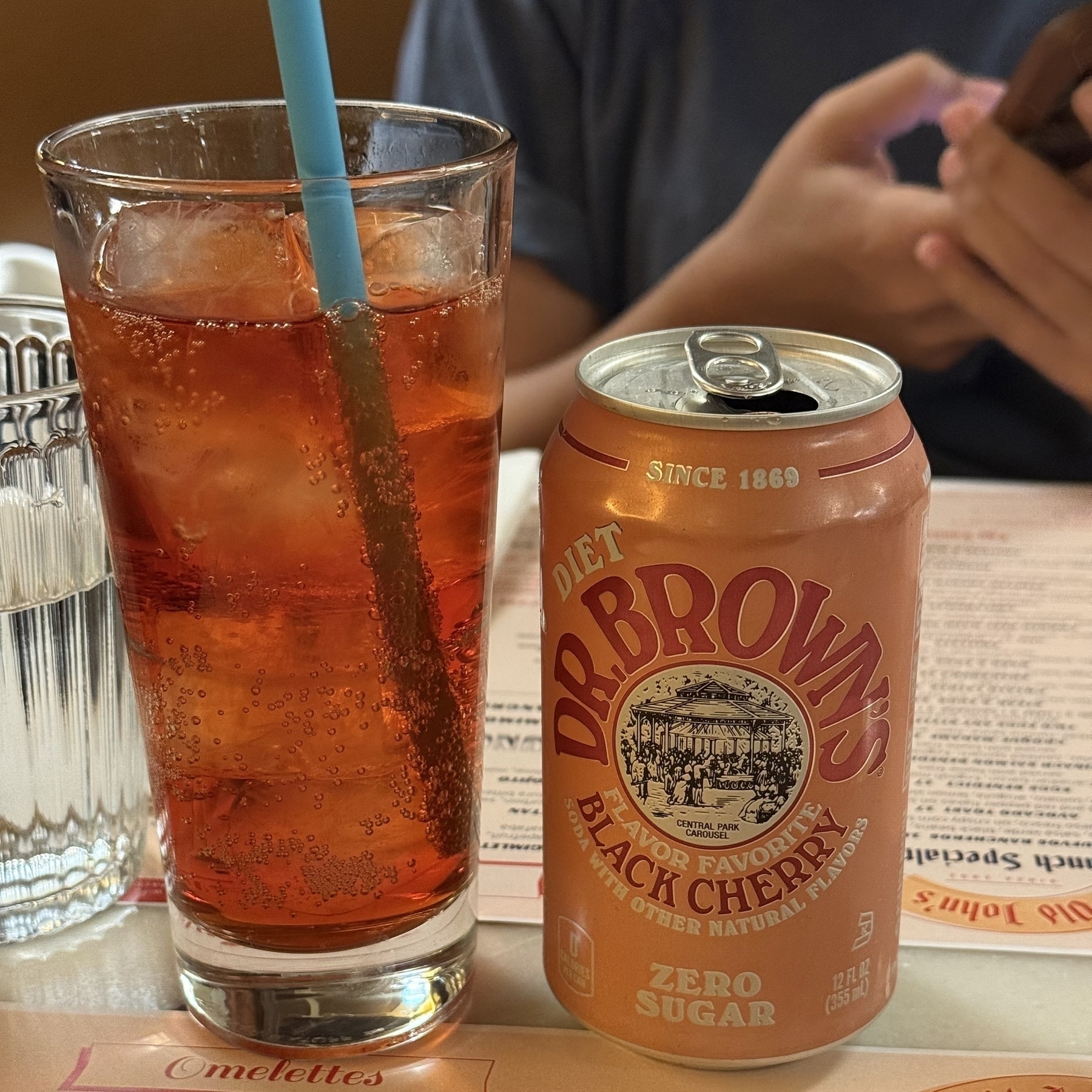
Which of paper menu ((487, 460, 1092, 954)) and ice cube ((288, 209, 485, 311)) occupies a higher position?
ice cube ((288, 209, 485, 311))

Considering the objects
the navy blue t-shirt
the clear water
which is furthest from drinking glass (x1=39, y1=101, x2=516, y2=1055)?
A: the navy blue t-shirt

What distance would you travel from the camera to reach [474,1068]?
0.55 m

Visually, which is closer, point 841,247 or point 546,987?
point 546,987

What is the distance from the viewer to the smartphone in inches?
40.4

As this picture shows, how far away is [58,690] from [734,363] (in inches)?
13.4

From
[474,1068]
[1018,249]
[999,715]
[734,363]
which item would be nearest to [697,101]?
[1018,249]

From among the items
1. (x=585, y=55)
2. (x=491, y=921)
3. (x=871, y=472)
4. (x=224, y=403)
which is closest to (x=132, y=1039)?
(x=491, y=921)

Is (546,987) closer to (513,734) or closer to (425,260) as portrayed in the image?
(513,734)

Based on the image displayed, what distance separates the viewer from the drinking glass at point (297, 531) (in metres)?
0.48

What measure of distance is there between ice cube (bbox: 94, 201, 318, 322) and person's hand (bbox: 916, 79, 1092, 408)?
Result: 30.7 inches

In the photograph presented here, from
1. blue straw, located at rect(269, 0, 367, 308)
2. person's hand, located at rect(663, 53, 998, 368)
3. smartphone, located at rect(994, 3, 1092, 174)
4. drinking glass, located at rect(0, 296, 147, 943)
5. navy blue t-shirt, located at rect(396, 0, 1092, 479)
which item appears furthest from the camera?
navy blue t-shirt, located at rect(396, 0, 1092, 479)

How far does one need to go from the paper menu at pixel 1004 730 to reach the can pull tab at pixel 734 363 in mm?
275

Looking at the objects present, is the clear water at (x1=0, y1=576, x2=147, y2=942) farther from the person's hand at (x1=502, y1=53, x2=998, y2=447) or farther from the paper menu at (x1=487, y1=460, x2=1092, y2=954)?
the person's hand at (x1=502, y1=53, x2=998, y2=447)

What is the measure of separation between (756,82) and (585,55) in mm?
187
